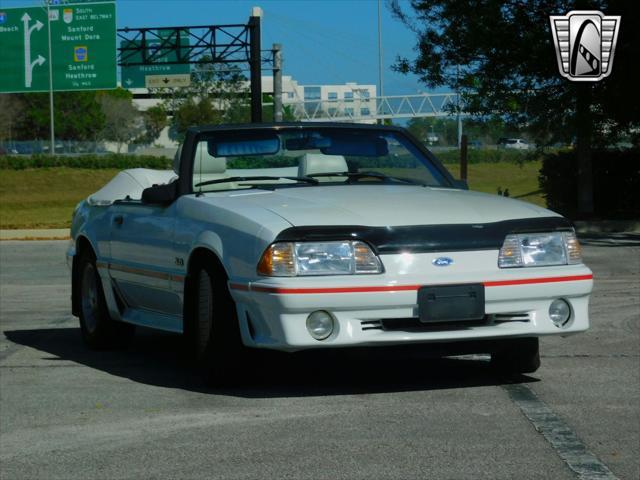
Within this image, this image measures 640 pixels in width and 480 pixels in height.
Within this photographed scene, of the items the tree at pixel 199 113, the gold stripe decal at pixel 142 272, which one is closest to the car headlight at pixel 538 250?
the gold stripe decal at pixel 142 272

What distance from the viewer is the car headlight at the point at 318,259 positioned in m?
6.29

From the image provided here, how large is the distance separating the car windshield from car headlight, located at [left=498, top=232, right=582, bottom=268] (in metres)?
1.39

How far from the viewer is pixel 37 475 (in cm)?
516

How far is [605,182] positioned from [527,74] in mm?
3419

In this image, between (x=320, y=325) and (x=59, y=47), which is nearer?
(x=320, y=325)

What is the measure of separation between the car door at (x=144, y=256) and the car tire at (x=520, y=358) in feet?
6.30

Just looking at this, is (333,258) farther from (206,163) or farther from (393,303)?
(206,163)

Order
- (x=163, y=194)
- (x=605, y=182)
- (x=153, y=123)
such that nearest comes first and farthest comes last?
(x=163, y=194) → (x=605, y=182) → (x=153, y=123)

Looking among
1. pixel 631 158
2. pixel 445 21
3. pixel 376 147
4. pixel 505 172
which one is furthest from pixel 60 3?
pixel 376 147

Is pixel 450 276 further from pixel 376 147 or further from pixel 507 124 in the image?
pixel 507 124

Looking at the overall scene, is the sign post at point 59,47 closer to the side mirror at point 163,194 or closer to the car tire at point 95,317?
the car tire at point 95,317

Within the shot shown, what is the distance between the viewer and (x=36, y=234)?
85.3 ft

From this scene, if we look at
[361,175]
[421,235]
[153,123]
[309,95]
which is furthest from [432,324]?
→ [309,95]

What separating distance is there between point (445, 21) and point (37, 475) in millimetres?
24016
